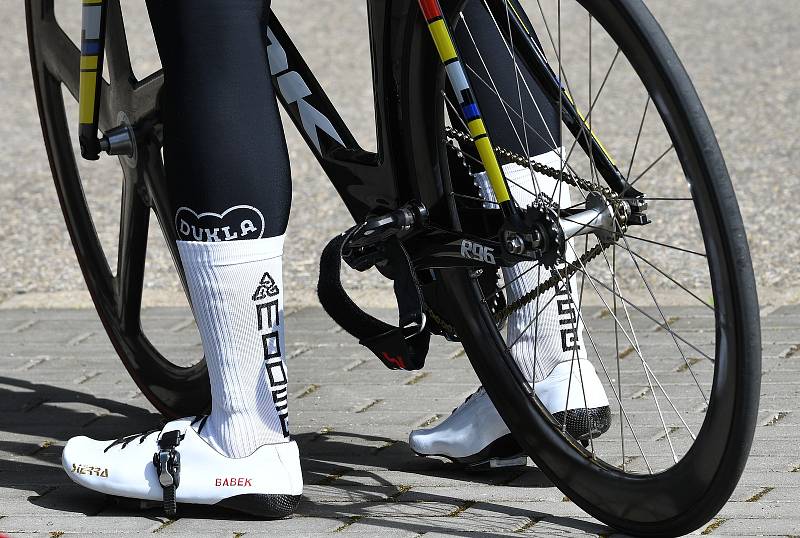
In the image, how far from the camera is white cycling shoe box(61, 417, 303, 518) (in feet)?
8.21

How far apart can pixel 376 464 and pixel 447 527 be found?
1.35 feet

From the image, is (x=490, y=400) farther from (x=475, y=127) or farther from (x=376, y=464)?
(x=475, y=127)

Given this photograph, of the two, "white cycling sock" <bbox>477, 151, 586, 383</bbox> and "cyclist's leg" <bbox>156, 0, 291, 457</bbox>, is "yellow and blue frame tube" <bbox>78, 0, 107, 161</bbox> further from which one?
"white cycling sock" <bbox>477, 151, 586, 383</bbox>

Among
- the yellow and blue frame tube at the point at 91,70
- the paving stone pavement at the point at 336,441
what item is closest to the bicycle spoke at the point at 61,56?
the yellow and blue frame tube at the point at 91,70

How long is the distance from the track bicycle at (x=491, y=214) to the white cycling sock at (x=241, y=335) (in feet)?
0.41

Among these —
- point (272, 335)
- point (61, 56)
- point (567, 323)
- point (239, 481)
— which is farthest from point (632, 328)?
point (61, 56)

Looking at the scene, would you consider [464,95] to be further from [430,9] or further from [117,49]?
[117,49]

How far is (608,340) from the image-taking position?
3.68 m

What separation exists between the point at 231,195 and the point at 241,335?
0.25m

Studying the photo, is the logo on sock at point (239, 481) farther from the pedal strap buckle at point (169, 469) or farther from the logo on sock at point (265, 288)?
the logo on sock at point (265, 288)

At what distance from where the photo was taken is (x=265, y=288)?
247 cm

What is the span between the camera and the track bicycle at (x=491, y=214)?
205cm

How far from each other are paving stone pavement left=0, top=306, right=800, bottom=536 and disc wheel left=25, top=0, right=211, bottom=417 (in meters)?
0.18

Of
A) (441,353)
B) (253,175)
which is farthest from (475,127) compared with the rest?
(441,353)
